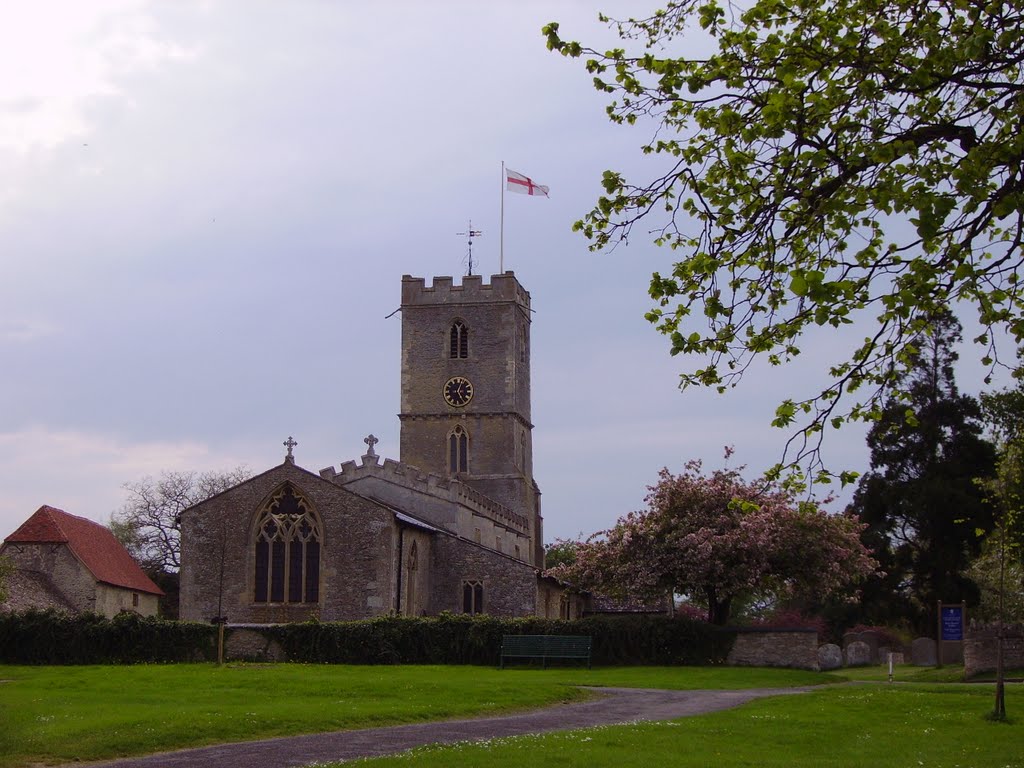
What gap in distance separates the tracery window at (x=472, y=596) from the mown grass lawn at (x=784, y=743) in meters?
26.1

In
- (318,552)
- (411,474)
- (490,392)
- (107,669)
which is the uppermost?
(490,392)

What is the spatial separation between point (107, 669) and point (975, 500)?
3463cm

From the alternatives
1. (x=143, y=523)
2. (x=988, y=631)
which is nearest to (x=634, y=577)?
(x=988, y=631)

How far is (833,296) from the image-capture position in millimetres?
9891

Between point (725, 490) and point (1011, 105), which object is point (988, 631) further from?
point (1011, 105)

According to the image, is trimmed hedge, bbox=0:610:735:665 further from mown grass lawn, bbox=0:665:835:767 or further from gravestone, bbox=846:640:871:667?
gravestone, bbox=846:640:871:667

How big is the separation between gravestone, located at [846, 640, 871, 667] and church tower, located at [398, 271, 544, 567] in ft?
75.6

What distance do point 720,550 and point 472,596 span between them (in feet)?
40.1

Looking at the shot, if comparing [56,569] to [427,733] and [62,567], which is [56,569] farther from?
[427,733]

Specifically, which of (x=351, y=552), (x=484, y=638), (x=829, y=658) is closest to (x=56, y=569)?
(x=351, y=552)

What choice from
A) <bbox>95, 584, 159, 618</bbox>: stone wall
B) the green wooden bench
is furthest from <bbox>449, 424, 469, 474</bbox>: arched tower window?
the green wooden bench

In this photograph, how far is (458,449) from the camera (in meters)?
66.1

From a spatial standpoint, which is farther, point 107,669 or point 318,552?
point 318,552

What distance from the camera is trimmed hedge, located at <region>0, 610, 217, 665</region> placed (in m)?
36.0
